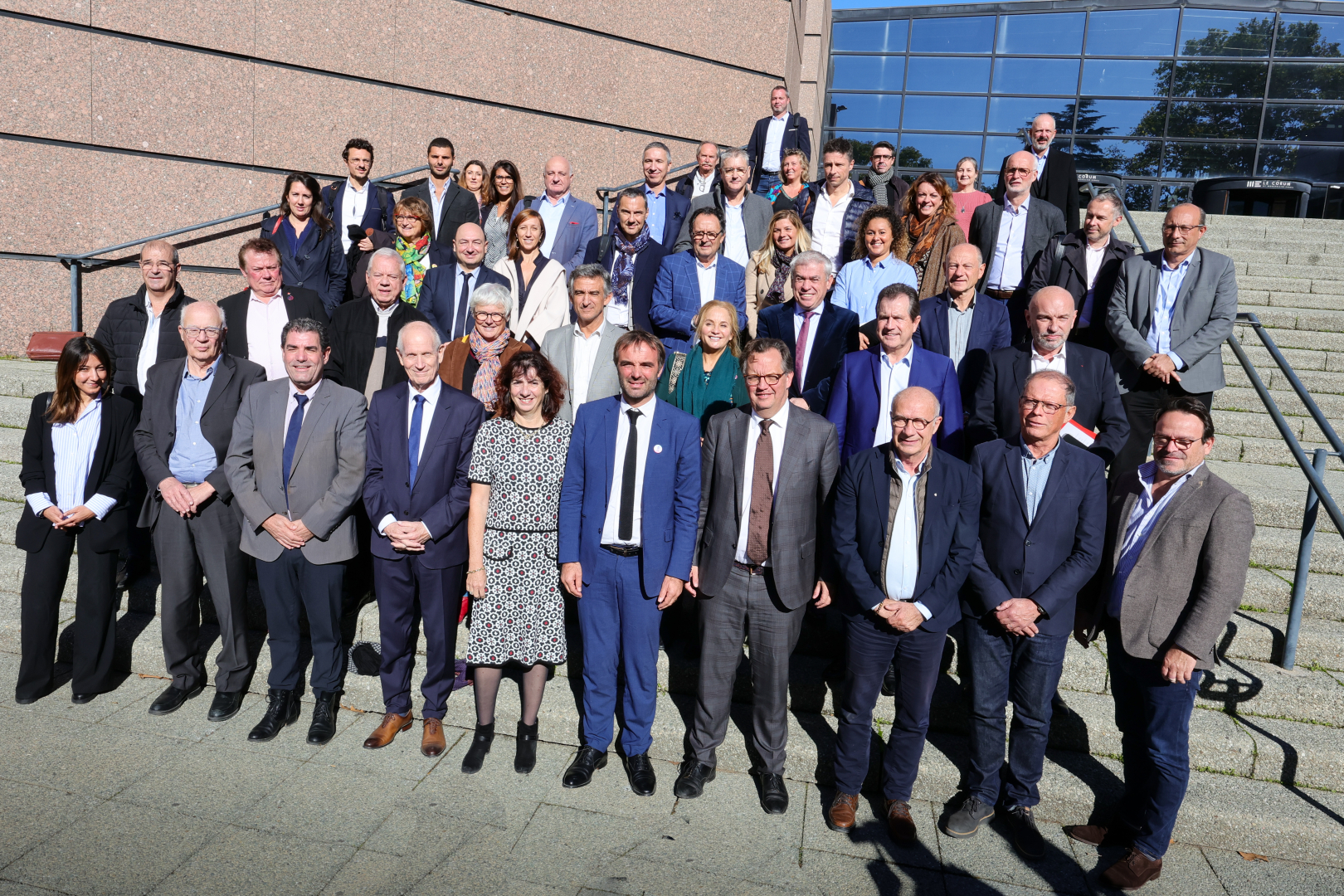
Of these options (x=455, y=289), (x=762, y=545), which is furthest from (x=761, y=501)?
(x=455, y=289)

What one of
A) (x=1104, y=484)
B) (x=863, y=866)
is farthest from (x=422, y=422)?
(x=1104, y=484)

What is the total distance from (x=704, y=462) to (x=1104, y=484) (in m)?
1.84

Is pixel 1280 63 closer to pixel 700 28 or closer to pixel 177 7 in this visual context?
pixel 700 28

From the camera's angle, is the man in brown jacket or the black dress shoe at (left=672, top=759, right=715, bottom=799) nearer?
the man in brown jacket

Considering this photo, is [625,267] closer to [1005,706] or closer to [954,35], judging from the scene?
[1005,706]

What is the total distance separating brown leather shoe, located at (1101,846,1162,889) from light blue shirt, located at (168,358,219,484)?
4.84m

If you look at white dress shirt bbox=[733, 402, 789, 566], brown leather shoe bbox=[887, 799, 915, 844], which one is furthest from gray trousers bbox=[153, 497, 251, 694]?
brown leather shoe bbox=[887, 799, 915, 844]

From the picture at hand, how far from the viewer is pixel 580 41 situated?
956 centimetres

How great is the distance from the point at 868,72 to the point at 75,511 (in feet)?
76.8

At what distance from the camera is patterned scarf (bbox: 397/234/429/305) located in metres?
6.18

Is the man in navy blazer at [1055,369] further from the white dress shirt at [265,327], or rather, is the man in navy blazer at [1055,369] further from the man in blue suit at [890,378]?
the white dress shirt at [265,327]

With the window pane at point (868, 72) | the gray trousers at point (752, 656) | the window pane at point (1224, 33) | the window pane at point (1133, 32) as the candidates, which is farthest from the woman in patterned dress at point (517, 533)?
the window pane at point (1224, 33)

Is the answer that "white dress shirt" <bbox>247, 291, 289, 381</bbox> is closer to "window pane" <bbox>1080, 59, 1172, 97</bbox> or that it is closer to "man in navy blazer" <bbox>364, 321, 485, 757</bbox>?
"man in navy blazer" <bbox>364, 321, 485, 757</bbox>

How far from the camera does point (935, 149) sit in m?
22.7
